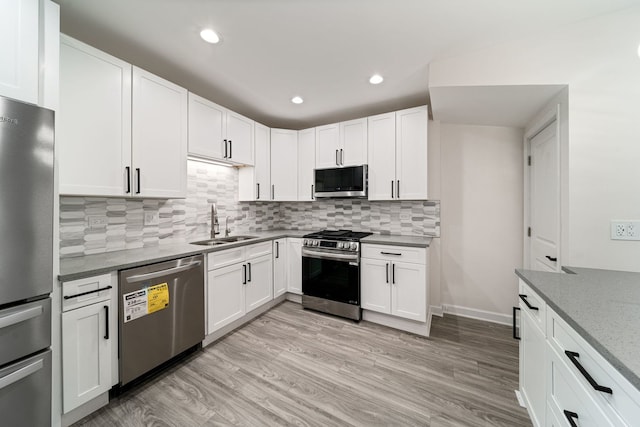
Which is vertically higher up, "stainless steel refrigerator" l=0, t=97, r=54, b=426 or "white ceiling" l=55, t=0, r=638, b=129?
"white ceiling" l=55, t=0, r=638, b=129

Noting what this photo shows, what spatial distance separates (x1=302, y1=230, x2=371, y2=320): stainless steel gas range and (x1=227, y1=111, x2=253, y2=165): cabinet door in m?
1.31

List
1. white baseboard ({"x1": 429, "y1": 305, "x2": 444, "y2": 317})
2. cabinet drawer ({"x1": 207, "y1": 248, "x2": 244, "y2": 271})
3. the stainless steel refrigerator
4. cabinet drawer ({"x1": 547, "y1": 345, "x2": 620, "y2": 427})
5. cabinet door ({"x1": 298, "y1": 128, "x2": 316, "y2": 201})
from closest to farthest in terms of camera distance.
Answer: cabinet drawer ({"x1": 547, "y1": 345, "x2": 620, "y2": 427}), the stainless steel refrigerator, cabinet drawer ({"x1": 207, "y1": 248, "x2": 244, "y2": 271}), white baseboard ({"x1": 429, "y1": 305, "x2": 444, "y2": 317}), cabinet door ({"x1": 298, "y1": 128, "x2": 316, "y2": 201})

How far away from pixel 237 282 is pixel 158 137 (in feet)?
5.14

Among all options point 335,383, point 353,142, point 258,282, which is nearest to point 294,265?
point 258,282

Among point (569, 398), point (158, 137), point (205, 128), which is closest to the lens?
point (569, 398)

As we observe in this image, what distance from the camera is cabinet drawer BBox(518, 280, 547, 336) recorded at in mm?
1173

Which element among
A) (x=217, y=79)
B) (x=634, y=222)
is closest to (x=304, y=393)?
(x=634, y=222)

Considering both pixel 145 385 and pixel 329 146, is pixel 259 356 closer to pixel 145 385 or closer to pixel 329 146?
pixel 145 385

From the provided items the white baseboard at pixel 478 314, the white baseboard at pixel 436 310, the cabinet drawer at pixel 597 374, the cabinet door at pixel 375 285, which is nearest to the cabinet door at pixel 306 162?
the cabinet door at pixel 375 285

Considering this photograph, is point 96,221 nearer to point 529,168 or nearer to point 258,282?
point 258,282

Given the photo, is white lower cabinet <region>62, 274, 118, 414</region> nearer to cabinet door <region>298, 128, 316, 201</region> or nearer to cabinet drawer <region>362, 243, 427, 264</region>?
cabinet drawer <region>362, 243, 427, 264</region>

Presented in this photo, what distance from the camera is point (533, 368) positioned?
4.32ft

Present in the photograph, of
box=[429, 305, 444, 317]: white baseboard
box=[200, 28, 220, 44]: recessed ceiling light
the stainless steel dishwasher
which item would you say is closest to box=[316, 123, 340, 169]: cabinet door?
box=[200, 28, 220, 44]: recessed ceiling light

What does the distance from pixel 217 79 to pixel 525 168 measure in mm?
3340
